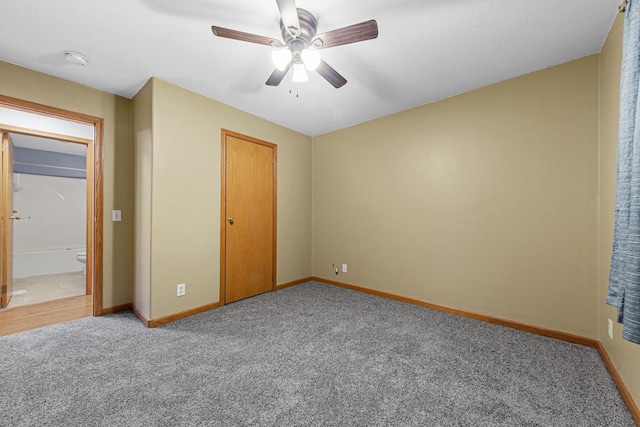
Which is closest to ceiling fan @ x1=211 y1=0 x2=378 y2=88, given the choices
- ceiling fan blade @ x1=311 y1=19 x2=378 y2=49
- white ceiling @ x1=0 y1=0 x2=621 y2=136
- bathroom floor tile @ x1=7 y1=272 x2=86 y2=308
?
ceiling fan blade @ x1=311 y1=19 x2=378 y2=49

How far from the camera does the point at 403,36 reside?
1.86m

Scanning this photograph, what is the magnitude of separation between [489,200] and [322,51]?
2.06m

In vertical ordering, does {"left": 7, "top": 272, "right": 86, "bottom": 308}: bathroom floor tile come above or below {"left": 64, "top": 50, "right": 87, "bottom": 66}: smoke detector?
below

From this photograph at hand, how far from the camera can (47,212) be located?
527cm

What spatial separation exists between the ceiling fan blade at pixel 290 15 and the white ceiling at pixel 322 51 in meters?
0.21

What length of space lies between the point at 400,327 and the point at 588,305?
1.47 metres

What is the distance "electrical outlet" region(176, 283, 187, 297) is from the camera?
262cm

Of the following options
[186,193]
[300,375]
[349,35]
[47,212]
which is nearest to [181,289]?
[186,193]

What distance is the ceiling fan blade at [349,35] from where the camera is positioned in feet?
4.60

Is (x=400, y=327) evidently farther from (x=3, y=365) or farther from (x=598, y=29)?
(x=3, y=365)

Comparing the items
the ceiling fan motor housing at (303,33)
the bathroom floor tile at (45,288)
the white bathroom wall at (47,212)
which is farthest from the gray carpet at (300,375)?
the white bathroom wall at (47,212)

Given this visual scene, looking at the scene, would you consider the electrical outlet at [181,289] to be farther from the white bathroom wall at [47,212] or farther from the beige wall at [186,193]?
the white bathroom wall at [47,212]

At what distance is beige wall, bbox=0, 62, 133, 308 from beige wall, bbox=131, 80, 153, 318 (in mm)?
139

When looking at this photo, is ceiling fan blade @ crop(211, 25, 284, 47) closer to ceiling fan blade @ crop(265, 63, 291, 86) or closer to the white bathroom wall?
ceiling fan blade @ crop(265, 63, 291, 86)
